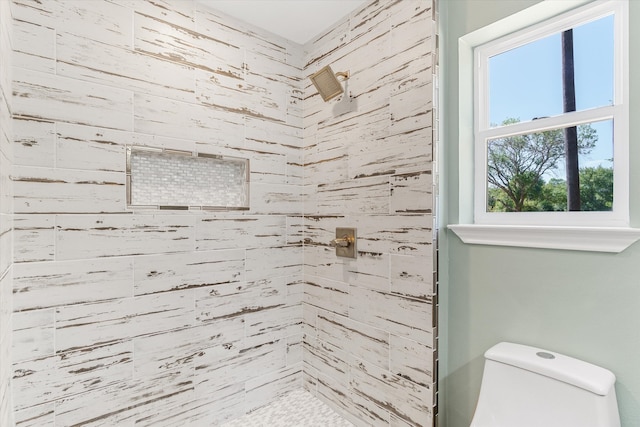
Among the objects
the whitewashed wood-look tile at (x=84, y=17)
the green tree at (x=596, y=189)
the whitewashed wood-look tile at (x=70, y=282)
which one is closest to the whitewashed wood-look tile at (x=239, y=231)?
the whitewashed wood-look tile at (x=70, y=282)

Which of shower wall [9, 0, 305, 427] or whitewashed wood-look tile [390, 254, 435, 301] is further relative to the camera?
whitewashed wood-look tile [390, 254, 435, 301]

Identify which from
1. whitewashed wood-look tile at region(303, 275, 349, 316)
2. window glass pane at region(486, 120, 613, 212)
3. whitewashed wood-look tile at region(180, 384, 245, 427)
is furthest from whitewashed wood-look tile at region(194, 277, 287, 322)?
window glass pane at region(486, 120, 613, 212)

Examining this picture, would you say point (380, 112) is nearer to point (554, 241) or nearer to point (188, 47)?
point (554, 241)

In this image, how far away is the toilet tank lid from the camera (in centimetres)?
95

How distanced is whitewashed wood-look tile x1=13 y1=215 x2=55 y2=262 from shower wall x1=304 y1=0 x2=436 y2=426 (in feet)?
4.09

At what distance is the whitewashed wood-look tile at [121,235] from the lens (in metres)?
1.30

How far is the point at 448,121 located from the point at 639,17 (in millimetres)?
643

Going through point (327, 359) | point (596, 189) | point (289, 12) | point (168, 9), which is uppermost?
point (289, 12)

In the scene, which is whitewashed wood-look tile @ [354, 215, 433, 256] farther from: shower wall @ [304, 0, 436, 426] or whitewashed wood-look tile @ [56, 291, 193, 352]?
whitewashed wood-look tile @ [56, 291, 193, 352]

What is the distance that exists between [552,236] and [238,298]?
1.47 m

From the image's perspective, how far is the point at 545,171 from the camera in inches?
50.0

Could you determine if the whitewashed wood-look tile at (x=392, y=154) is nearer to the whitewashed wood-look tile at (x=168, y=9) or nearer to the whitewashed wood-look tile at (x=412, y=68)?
the whitewashed wood-look tile at (x=412, y=68)

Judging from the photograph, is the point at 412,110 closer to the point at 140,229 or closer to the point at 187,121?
the point at 187,121

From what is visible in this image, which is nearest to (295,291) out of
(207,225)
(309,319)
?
(309,319)
